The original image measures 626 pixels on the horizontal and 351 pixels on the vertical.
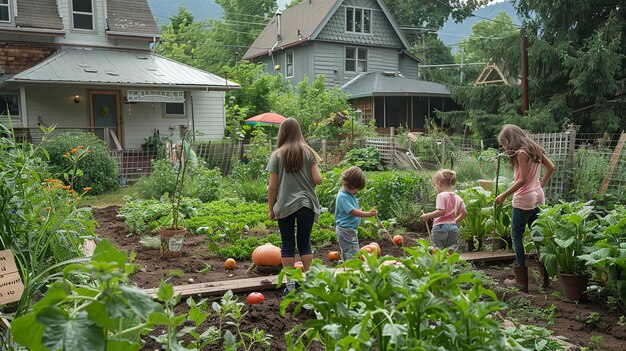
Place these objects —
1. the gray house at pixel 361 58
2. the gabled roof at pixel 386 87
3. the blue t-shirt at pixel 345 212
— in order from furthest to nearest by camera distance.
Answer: the gray house at pixel 361 58 → the gabled roof at pixel 386 87 → the blue t-shirt at pixel 345 212

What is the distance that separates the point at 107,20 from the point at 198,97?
399 centimetres

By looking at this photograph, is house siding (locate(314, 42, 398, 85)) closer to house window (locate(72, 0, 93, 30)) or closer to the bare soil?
house window (locate(72, 0, 93, 30))

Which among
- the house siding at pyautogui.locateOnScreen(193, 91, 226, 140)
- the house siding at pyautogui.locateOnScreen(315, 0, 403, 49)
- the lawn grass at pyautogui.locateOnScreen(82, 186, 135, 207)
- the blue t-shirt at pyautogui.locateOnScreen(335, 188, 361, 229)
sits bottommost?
the lawn grass at pyautogui.locateOnScreen(82, 186, 135, 207)

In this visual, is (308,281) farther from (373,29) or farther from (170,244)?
(373,29)

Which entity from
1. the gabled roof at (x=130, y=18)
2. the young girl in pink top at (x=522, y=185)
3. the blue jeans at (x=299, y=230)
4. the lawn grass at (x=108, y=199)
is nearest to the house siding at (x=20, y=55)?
the gabled roof at (x=130, y=18)

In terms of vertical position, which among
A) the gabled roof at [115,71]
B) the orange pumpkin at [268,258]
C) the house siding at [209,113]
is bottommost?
the orange pumpkin at [268,258]

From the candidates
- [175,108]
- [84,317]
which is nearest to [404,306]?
[84,317]

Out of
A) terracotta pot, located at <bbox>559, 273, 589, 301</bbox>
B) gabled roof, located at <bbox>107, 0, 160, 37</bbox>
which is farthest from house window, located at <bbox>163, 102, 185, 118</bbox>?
terracotta pot, located at <bbox>559, 273, 589, 301</bbox>

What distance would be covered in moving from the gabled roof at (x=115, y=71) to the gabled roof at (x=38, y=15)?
957mm

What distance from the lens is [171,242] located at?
6.18m

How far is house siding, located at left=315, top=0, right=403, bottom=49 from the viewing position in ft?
90.5

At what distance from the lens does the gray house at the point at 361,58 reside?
27.1 metres

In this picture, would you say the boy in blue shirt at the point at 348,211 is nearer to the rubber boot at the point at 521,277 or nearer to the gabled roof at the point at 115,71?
the rubber boot at the point at 521,277

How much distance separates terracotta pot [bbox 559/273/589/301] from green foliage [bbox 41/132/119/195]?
1069cm
